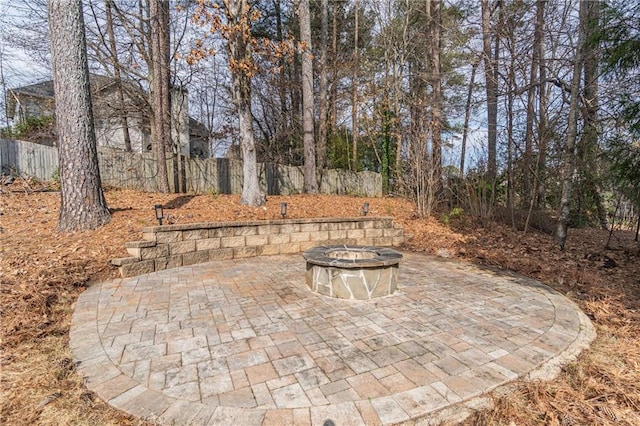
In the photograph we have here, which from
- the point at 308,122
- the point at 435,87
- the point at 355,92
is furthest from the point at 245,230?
the point at 355,92

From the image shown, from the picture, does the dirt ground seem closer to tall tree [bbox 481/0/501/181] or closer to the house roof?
tall tree [bbox 481/0/501/181]

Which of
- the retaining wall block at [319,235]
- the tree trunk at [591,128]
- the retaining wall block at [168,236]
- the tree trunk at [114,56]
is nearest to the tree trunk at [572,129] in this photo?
the tree trunk at [591,128]

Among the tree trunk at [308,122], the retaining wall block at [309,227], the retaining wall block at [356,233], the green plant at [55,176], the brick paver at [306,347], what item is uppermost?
the tree trunk at [308,122]

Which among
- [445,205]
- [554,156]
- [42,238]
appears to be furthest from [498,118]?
[42,238]

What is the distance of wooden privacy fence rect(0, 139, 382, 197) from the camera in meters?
7.80

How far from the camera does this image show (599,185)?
309 inches

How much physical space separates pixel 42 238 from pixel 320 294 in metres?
4.37

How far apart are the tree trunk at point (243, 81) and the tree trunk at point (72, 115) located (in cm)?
253

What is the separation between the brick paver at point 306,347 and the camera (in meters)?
1.74

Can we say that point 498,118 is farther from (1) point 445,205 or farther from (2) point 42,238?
(2) point 42,238

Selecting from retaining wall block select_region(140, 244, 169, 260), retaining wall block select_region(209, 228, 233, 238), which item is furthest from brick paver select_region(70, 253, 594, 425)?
retaining wall block select_region(209, 228, 233, 238)

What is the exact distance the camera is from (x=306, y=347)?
2.38m

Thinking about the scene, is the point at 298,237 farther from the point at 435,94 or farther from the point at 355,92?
the point at 355,92

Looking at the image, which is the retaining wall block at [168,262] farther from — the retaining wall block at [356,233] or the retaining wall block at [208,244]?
the retaining wall block at [356,233]
